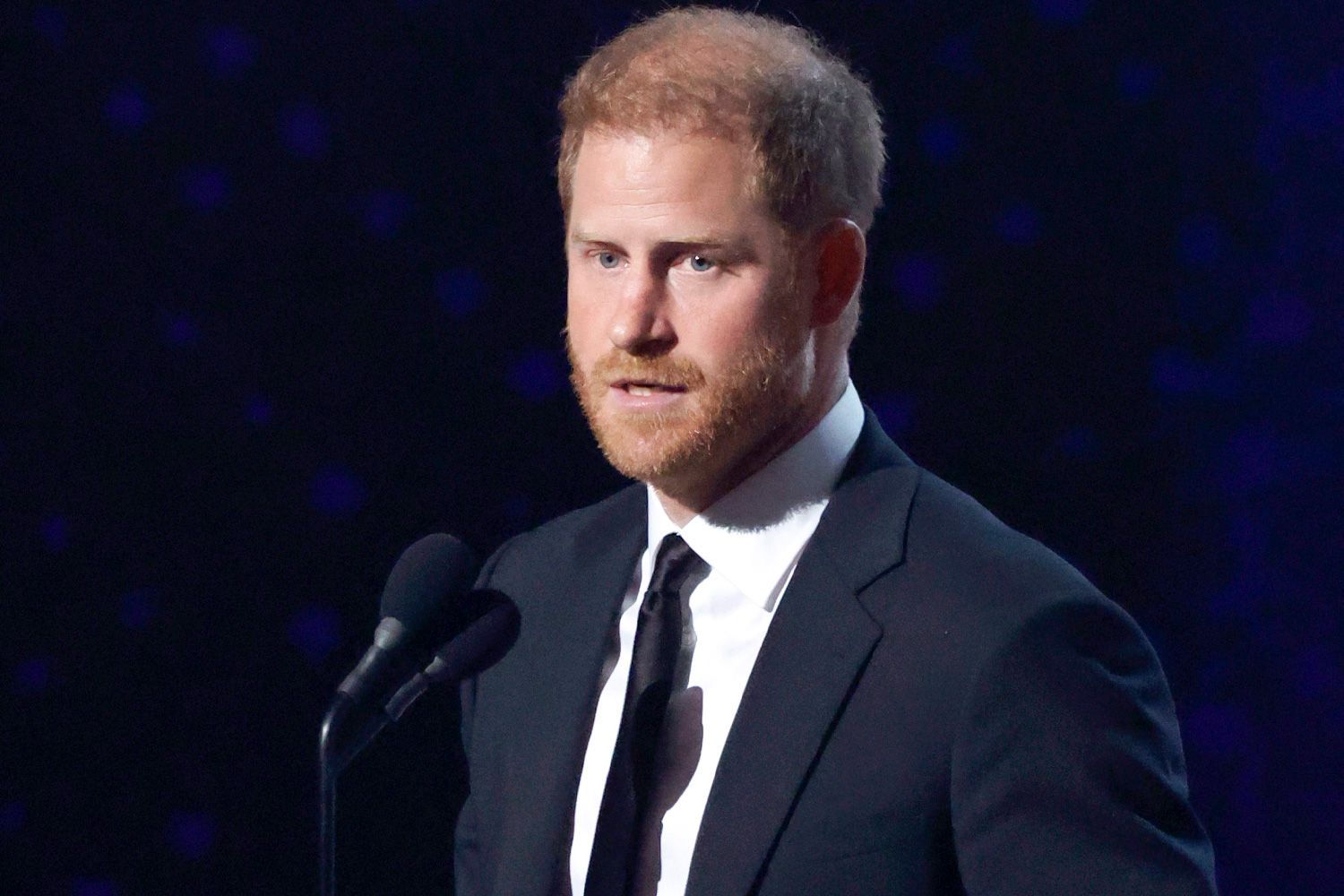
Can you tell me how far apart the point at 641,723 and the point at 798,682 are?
0.57 feet

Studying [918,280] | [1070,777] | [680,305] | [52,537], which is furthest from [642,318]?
[52,537]

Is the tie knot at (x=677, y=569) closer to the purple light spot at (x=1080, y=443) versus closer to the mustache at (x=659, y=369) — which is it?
the mustache at (x=659, y=369)

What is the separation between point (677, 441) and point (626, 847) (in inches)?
15.5

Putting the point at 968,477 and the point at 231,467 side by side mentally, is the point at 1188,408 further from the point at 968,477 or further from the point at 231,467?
the point at 231,467

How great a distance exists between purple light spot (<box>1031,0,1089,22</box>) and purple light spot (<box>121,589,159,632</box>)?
1433 mm

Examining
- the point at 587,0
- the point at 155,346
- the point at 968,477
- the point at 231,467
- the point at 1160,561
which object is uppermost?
the point at 587,0

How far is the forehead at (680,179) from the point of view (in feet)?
4.53

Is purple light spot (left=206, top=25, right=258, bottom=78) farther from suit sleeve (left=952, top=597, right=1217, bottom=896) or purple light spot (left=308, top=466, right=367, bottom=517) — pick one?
suit sleeve (left=952, top=597, right=1217, bottom=896)

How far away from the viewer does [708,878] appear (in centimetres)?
133

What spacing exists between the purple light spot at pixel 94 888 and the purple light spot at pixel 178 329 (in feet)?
2.47

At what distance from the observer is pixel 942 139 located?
1.95 metres

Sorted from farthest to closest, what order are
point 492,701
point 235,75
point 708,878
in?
point 235,75 < point 492,701 < point 708,878

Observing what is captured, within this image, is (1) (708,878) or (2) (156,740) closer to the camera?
(1) (708,878)

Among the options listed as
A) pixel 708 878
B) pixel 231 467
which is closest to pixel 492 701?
pixel 708 878
